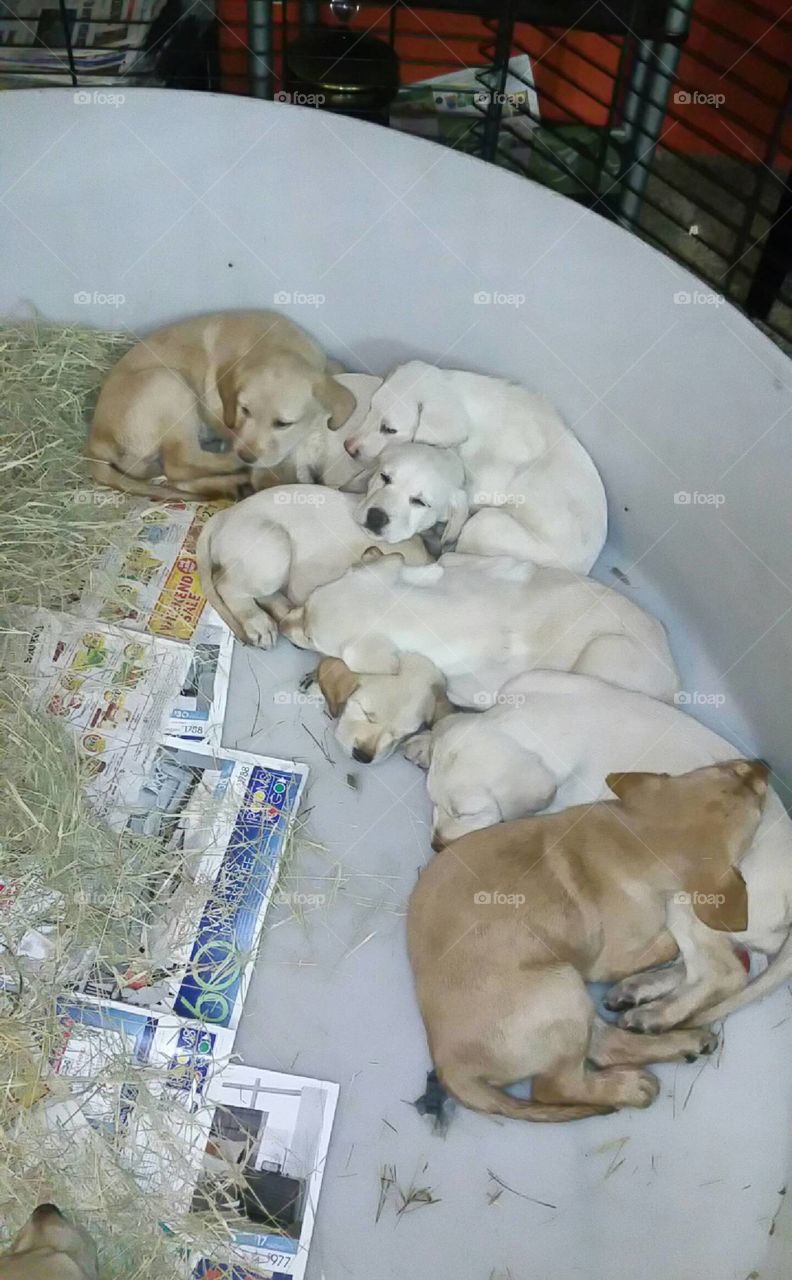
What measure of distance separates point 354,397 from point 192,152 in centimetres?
56

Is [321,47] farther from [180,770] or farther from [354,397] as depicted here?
[180,770]

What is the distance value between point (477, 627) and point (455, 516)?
258mm

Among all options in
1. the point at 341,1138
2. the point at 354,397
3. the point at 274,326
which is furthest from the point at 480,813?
the point at 274,326
